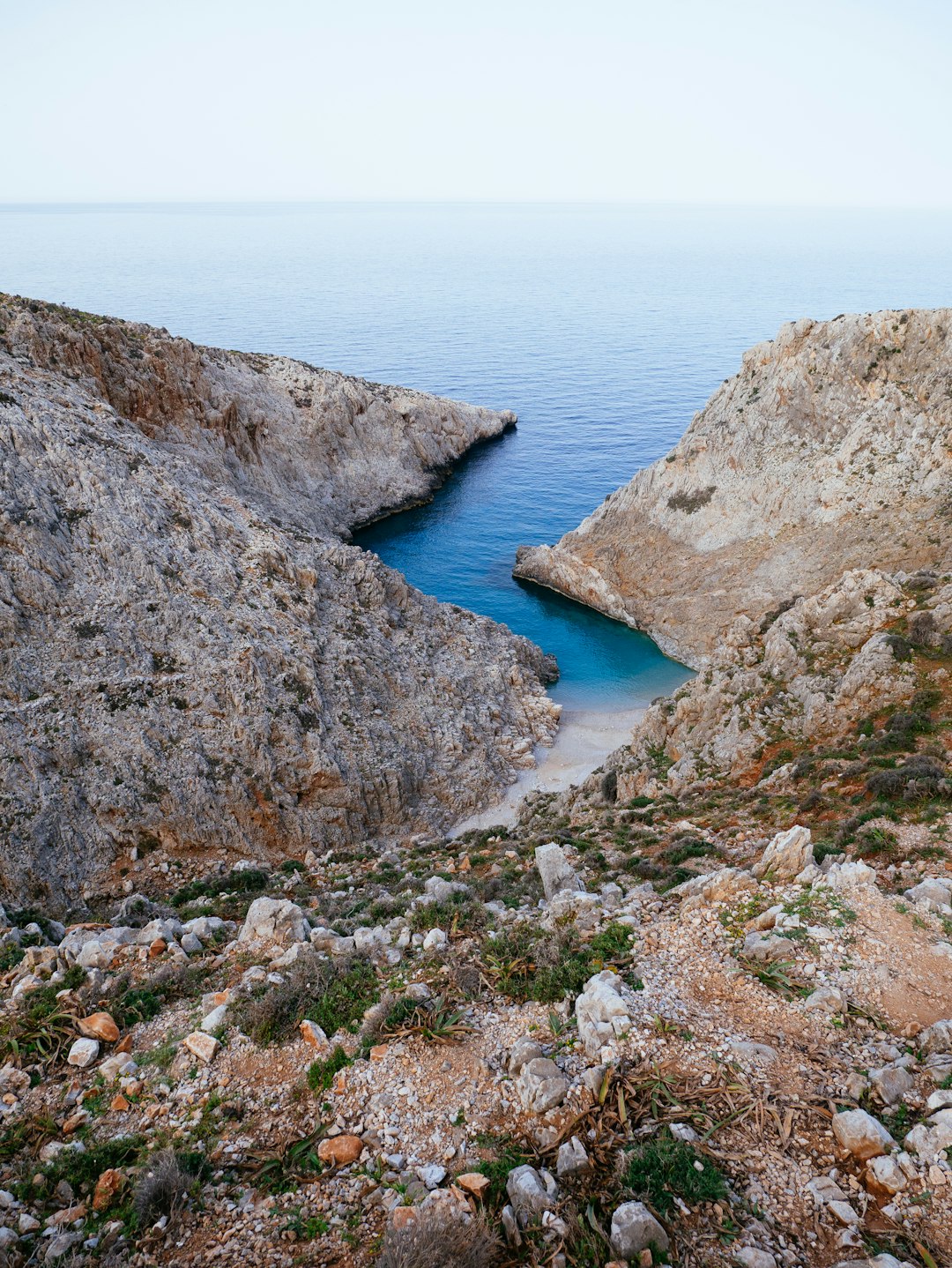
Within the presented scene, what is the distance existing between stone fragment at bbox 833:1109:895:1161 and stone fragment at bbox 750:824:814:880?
5.01 meters

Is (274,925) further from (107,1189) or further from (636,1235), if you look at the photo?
(636,1235)

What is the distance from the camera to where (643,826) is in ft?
62.3

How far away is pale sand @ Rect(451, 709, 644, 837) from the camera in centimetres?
2930

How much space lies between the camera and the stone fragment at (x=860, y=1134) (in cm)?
716

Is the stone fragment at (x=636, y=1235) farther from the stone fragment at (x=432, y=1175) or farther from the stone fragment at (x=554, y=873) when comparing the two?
the stone fragment at (x=554, y=873)

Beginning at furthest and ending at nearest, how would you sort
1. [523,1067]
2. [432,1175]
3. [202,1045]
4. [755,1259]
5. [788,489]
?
[788,489] < [202,1045] < [523,1067] < [432,1175] < [755,1259]

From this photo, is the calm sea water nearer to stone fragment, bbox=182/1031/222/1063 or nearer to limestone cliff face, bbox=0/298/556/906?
limestone cliff face, bbox=0/298/556/906

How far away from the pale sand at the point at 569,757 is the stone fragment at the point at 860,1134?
20783 mm

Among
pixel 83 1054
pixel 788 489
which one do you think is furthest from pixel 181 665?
pixel 788 489

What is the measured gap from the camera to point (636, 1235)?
6453mm

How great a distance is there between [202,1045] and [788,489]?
133 ft

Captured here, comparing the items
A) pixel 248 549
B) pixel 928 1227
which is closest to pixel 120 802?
pixel 248 549

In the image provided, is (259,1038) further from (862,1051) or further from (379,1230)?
(862,1051)

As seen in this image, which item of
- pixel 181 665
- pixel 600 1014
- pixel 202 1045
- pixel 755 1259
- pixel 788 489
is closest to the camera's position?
pixel 755 1259
